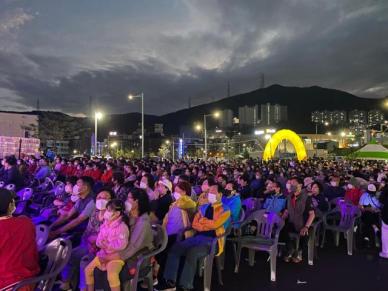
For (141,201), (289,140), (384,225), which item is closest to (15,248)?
(141,201)

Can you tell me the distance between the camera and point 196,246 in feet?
17.6

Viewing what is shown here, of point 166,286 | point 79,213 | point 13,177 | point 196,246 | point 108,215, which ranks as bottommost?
point 166,286

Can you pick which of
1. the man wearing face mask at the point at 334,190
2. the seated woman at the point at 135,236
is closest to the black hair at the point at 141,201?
the seated woman at the point at 135,236

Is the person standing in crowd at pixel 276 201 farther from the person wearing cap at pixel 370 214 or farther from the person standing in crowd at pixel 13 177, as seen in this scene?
the person standing in crowd at pixel 13 177

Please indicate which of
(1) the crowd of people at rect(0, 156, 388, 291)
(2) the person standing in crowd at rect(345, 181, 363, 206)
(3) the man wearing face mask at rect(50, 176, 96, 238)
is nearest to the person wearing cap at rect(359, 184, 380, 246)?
(1) the crowd of people at rect(0, 156, 388, 291)

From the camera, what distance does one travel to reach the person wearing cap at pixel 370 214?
8469 mm

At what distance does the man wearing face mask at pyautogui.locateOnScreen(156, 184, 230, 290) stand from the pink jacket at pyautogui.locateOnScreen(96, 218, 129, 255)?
129cm

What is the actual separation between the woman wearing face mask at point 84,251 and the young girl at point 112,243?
0.82 feet

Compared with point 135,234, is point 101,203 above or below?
above

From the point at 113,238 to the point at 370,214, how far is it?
21.0ft

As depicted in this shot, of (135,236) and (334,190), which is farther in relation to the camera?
(334,190)

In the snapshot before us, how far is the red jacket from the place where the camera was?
3186 millimetres

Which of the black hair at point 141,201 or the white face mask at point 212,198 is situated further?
the white face mask at point 212,198

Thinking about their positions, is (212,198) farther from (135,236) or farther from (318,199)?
(318,199)
